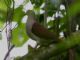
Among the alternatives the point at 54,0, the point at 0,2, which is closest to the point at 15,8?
the point at 0,2

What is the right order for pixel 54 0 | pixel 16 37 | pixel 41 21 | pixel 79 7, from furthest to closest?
1. pixel 41 21
2. pixel 16 37
3. pixel 54 0
4. pixel 79 7

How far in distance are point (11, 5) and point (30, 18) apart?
0.85ft

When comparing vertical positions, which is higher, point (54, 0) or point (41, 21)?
point (54, 0)

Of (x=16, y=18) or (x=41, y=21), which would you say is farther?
(x=41, y=21)

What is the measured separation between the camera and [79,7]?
0.78 ft

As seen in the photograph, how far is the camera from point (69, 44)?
0.83 feet

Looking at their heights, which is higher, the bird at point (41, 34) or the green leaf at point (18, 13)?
the green leaf at point (18, 13)

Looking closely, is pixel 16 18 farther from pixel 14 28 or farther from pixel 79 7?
pixel 79 7

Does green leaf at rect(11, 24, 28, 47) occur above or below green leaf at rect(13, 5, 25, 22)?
below

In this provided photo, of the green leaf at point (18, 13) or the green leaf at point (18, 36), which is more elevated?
the green leaf at point (18, 13)

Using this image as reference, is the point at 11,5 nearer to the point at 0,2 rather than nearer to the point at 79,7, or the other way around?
the point at 0,2

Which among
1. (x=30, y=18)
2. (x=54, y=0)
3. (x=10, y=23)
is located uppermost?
(x=54, y=0)

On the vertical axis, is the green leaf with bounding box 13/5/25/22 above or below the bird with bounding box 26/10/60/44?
above

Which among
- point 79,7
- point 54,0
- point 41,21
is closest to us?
point 79,7
